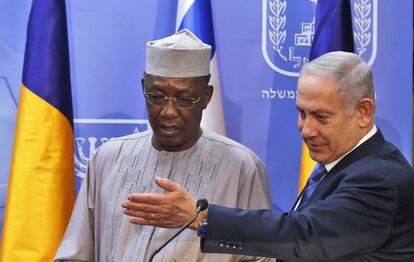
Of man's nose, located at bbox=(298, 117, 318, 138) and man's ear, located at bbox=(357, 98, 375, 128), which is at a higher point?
man's ear, located at bbox=(357, 98, 375, 128)

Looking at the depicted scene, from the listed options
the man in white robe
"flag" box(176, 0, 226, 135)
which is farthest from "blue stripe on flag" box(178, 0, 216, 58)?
the man in white robe

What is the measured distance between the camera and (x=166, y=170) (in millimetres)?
2809

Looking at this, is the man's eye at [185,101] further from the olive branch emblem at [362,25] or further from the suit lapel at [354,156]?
the olive branch emblem at [362,25]

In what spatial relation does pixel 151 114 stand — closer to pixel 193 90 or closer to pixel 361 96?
pixel 193 90

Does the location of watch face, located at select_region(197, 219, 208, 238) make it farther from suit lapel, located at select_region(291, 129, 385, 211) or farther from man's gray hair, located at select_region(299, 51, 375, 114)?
man's gray hair, located at select_region(299, 51, 375, 114)

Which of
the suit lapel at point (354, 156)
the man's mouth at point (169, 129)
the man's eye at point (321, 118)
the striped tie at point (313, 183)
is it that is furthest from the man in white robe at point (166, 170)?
the man's eye at point (321, 118)

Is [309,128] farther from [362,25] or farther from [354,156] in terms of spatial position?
[362,25]

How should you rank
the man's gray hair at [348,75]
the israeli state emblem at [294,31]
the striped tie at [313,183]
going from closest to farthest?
the man's gray hair at [348,75] → the striped tie at [313,183] → the israeli state emblem at [294,31]

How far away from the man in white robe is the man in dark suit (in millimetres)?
573

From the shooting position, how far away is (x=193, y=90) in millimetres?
2734

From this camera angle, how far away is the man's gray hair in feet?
6.91

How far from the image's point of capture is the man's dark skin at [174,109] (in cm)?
272

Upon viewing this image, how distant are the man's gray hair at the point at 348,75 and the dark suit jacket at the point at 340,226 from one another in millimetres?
183

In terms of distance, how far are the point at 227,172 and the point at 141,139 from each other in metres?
0.35
